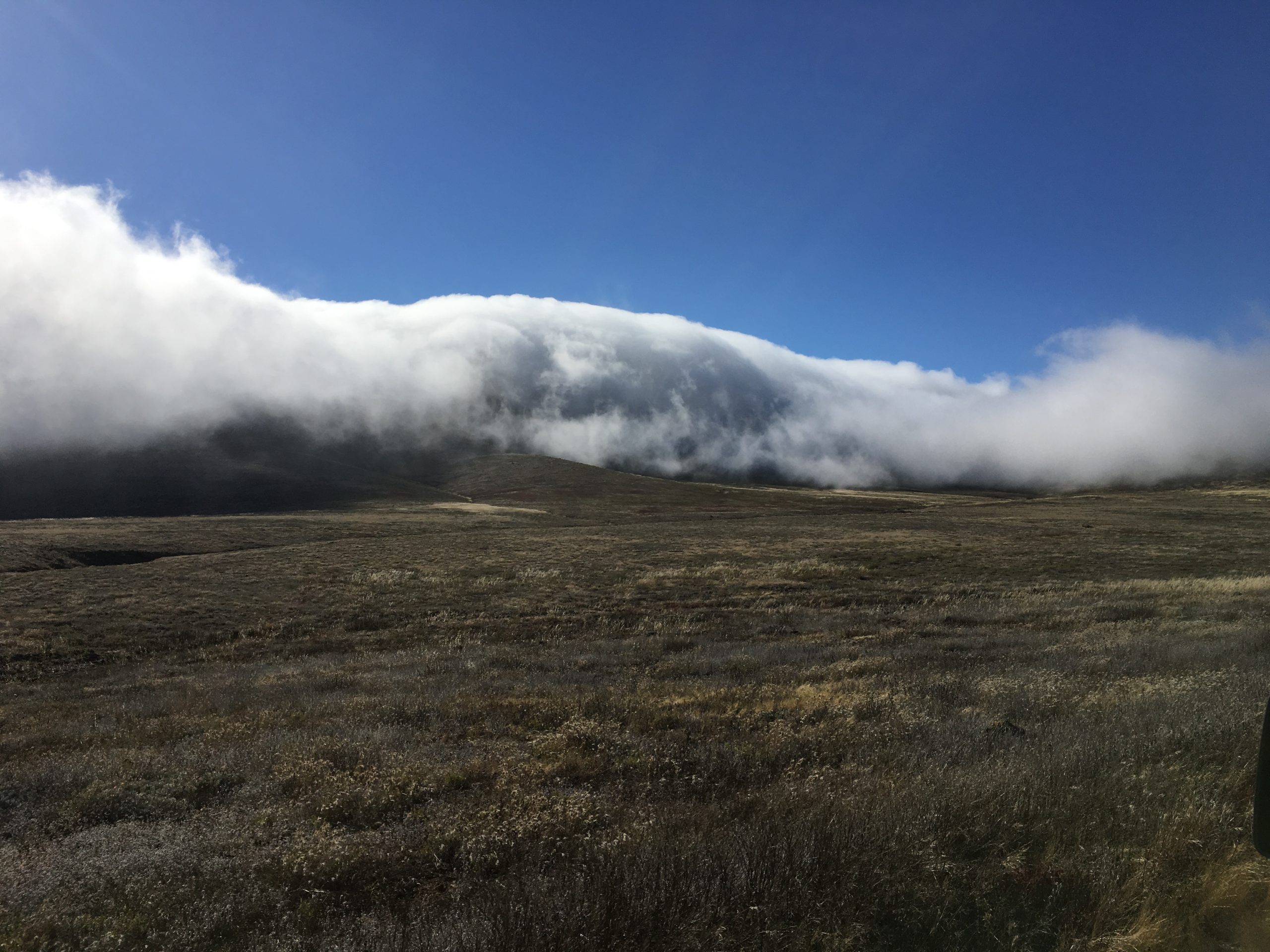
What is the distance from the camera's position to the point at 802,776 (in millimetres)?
7039

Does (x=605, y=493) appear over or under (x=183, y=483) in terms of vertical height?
under

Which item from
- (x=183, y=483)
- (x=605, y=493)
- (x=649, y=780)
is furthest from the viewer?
(x=605, y=493)

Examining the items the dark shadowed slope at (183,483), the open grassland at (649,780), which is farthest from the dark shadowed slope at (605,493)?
the open grassland at (649,780)

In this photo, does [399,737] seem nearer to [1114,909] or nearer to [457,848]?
[457,848]

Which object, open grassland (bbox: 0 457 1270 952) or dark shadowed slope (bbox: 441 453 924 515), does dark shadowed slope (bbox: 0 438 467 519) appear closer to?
dark shadowed slope (bbox: 441 453 924 515)

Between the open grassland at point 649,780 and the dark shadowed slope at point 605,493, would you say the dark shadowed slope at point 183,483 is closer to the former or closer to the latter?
the dark shadowed slope at point 605,493

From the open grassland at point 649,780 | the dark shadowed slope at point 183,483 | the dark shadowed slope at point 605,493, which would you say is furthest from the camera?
the dark shadowed slope at point 183,483

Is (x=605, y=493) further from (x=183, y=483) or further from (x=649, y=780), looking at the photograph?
(x=649, y=780)

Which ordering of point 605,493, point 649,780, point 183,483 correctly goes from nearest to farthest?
point 649,780 < point 183,483 < point 605,493

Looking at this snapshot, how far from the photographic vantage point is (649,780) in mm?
7215

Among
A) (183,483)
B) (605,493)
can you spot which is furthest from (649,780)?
(183,483)

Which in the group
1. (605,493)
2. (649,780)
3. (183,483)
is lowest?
(605,493)

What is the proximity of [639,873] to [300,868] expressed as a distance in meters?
2.89

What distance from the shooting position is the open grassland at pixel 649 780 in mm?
4371
